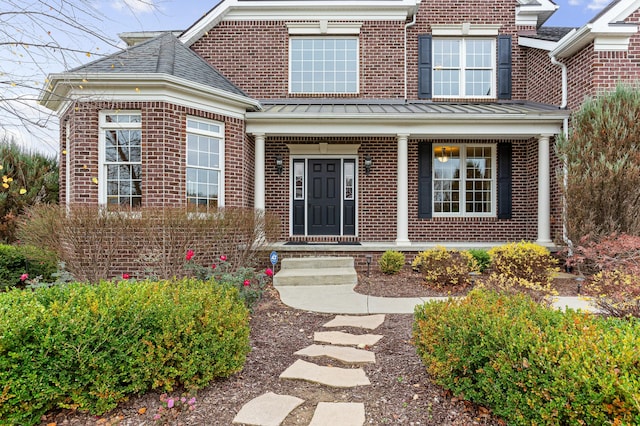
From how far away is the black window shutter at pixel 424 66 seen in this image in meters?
10.5

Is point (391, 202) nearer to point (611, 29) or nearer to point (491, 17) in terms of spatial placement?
point (611, 29)

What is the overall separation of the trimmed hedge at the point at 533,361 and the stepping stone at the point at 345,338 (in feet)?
3.48

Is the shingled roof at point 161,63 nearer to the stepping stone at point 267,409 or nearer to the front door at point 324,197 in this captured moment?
the front door at point 324,197

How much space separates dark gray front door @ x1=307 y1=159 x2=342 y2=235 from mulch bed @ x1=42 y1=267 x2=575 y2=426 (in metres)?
5.69

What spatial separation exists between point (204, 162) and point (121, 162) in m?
1.57

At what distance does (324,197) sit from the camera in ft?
33.1

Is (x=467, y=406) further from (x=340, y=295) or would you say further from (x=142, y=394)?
(x=340, y=295)

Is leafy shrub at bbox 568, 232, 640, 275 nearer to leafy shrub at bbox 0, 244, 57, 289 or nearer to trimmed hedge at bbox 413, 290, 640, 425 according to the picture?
trimmed hedge at bbox 413, 290, 640, 425

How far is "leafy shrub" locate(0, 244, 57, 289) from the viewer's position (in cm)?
627

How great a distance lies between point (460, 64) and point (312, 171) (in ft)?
17.1

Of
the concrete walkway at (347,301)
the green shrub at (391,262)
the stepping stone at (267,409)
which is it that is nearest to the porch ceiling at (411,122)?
the green shrub at (391,262)

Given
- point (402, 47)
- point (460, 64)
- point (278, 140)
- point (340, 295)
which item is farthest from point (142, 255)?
point (460, 64)

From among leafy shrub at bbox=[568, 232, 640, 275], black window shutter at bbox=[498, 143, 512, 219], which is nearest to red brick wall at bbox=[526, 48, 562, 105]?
black window shutter at bbox=[498, 143, 512, 219]

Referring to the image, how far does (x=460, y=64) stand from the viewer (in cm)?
1060
